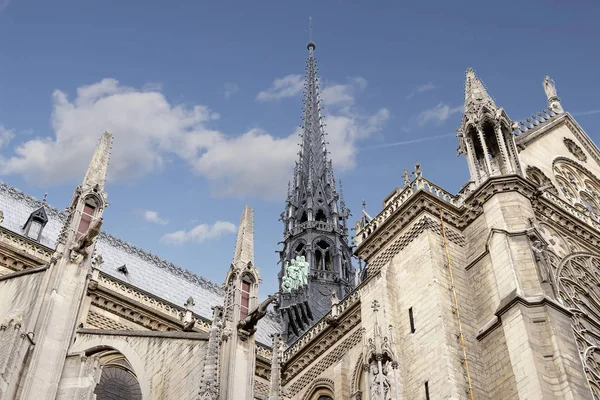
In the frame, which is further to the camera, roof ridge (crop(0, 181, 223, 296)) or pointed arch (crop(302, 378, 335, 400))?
roof ridge (crop(0, 181, 223, 296))

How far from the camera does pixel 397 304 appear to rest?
66.4 ft

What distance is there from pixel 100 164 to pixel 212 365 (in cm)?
599

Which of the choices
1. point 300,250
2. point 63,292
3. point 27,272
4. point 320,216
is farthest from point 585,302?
point 320,216

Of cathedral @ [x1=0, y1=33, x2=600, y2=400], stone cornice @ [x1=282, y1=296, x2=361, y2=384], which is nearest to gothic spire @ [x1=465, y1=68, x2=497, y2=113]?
cathedral @ [x1=0, y1=33, x2=600, y2=400]

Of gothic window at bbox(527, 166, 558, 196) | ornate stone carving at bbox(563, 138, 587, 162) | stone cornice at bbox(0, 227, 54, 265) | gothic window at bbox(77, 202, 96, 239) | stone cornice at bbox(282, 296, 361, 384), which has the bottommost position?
gothic window at bbox(77, 202, 96, 239)

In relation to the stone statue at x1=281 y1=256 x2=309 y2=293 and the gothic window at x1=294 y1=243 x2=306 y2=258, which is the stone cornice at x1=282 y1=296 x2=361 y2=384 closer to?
the stone statue at x1=281 y1=256 x2=309 y2=293

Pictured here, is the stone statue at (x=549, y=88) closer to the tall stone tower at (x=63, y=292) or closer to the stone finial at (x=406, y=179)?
the stone finial at (x=406, y=179)

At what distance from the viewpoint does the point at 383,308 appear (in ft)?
65.9

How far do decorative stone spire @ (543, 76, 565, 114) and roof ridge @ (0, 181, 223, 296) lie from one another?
17.5 m

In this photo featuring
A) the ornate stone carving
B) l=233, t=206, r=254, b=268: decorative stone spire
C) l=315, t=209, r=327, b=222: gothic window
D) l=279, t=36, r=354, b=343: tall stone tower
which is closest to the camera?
l=233, t=206, r=254, b=268: decorative stone spire

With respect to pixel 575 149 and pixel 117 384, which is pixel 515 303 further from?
pixel 575 149

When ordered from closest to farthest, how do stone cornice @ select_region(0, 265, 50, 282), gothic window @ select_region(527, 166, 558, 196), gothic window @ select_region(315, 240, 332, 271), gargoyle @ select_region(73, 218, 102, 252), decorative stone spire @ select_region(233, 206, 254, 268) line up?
stone cornice @ select_region(0, 265, 50, 282) < gargoyle @ select_region(73, 218, 102, 252) < decorative stone spire @ select_region(233, 206, 254, 268) < gothic window @ select_region(527, 166, 558, 196) < gothic window @ select_region(315, 240, 332, 271)

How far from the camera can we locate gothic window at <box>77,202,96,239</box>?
1537cm

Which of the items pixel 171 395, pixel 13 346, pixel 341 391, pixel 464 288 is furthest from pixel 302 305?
pixel 13 346
